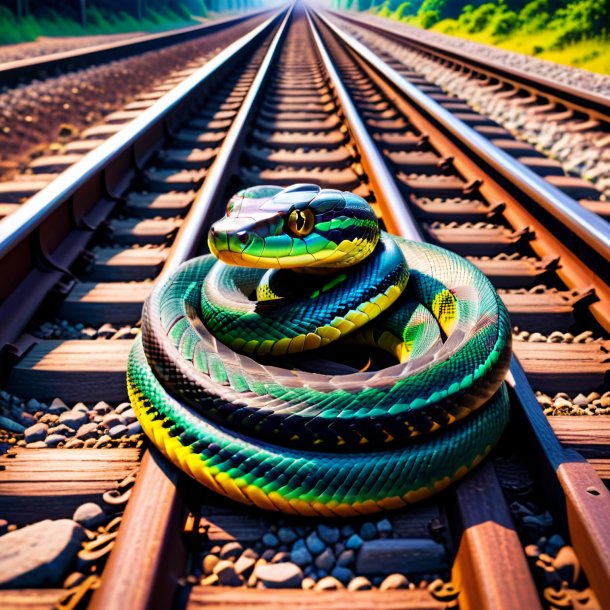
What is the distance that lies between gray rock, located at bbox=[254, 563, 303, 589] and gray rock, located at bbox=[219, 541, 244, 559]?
0.33 ft

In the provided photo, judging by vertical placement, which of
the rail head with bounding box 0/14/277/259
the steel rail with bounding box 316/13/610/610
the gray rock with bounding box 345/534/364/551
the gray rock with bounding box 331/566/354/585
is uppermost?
the rail head with bounding box 0/14/277/259

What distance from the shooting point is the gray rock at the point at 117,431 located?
89.7 inches

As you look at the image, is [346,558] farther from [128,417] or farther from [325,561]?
[128,417]

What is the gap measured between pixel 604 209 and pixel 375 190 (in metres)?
1.97

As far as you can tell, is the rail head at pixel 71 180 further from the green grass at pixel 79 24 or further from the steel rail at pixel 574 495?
the green grass at pixel 79 24

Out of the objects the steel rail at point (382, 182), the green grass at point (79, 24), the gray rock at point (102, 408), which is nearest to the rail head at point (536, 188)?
the steel rail at point (382, 182)

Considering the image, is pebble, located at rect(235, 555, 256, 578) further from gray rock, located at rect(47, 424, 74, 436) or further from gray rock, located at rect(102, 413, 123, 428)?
gray rock, located at rect(47, 424, 74, 436)

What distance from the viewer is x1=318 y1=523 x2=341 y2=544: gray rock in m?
1.83

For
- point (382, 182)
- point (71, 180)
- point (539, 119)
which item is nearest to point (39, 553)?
point (71, 180)

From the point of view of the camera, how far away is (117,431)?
228 centimetres

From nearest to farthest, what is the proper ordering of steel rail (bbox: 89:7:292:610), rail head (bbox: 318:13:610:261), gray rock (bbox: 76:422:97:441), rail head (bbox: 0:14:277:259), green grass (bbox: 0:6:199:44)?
steel rail (bbox: 89:7:292:610)
gray rock (bbox: 76:422:97:441)
rail head (bbox: 0:14:277:259)
rail head (bbox: 318:13:610:261)
green grass (bbox: 0:6:199:44)

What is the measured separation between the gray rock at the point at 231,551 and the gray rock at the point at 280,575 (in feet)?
0.33

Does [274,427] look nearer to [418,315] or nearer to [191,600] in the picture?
[191,600]

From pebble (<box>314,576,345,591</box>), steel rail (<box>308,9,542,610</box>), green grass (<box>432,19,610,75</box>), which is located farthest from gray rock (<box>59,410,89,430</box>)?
green grass (<box>432,19,610,75</box>)
